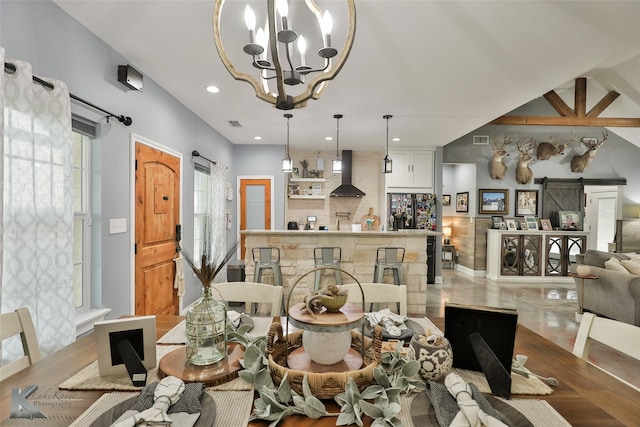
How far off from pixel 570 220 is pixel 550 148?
1613 mm

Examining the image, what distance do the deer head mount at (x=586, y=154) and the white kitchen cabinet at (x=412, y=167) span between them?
3.33 metres

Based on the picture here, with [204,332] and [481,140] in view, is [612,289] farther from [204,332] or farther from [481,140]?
[204,332]

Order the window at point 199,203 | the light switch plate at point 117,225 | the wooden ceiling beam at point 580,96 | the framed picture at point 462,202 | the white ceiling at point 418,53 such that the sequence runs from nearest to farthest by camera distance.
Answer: the white ceiling at point 418,53, the light switch plate at point 117,225, the window at point 199,203, the wooden ceiling beam at point 580,96, the framed picture at point 462,202

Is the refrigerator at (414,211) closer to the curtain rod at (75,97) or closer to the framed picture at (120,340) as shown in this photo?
the curtain rod at (75,97)

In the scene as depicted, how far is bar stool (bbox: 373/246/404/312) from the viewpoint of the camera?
12.1 feet

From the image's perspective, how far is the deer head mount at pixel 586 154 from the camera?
21.3 ft

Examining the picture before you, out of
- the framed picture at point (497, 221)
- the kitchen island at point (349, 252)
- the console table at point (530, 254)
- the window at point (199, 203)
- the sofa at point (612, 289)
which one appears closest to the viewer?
the sofa at point (612, 289)

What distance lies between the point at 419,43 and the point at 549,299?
193 inches

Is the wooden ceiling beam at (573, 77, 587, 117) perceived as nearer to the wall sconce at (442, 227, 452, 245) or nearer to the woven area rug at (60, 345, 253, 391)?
the wall sconce at (442, 227, 452, 245)

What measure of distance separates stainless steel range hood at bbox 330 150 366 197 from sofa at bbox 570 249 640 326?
374 centimetres

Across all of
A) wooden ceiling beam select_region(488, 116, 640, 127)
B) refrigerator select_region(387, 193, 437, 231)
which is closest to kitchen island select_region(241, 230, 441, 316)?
refrigerator select_region(387, 193, 437, 231)

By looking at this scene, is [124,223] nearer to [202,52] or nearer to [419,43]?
[202,52]

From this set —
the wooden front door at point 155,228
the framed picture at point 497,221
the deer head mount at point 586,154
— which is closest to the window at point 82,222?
the wooden front door at point 155,228

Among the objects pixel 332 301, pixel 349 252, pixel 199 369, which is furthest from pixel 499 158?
pixel 199 369
